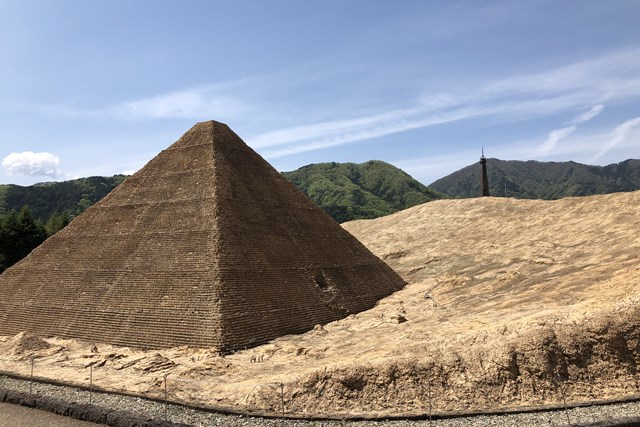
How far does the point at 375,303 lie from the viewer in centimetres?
2798

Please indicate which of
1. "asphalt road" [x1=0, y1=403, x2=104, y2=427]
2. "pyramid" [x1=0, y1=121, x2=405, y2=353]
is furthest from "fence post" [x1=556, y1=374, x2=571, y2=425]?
"asphalt road" [x1=0, y1=403, x2=104, y2=427]

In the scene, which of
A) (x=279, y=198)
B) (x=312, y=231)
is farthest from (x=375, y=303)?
(x=279, y=198)

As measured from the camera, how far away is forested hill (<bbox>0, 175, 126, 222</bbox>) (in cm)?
12988

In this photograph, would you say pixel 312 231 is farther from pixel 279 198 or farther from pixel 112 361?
pixel 112 361

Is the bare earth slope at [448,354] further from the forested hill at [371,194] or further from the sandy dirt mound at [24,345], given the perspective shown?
the forested hill at [371,194]

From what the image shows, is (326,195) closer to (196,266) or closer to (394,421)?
(196,266)

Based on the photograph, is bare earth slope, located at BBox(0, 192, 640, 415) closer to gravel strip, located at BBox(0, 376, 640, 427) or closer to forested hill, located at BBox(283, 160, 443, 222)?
gravel strip, located at BBox(0, 376, 640, 427)

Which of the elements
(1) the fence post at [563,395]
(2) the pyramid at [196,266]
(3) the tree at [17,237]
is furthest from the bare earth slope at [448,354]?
(3) the tree at [17,237]

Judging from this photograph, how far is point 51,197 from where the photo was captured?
448 feet

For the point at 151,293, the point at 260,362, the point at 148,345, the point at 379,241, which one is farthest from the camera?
the point at 379,241

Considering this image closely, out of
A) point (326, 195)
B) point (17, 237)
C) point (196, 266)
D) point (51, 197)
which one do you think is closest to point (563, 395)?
point (196, 266)

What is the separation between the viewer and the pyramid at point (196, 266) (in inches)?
814

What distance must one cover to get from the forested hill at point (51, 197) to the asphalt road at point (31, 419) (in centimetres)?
12794

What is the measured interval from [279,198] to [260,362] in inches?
652
